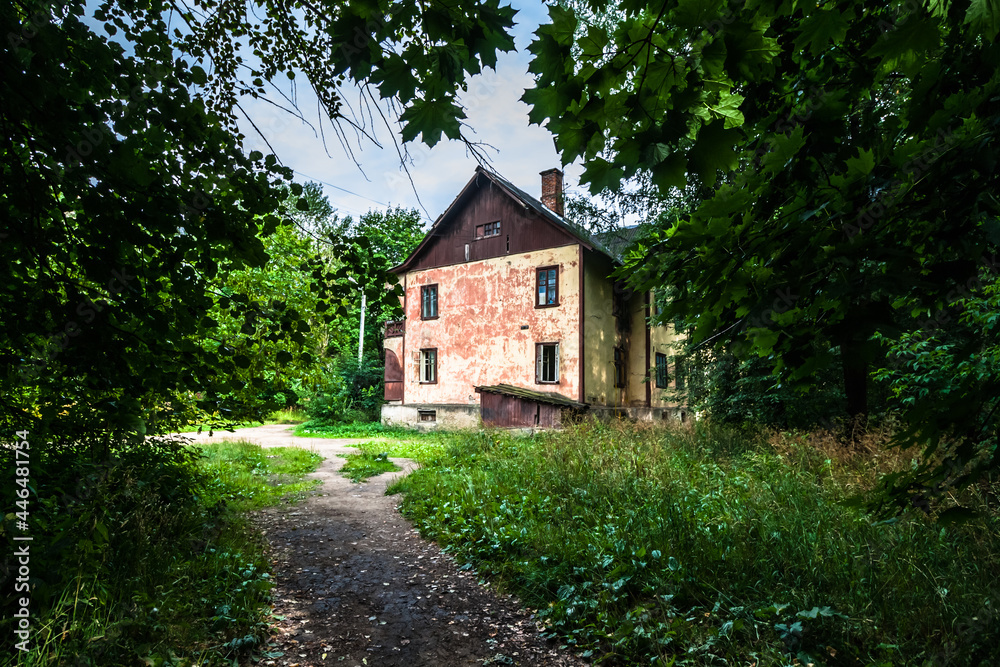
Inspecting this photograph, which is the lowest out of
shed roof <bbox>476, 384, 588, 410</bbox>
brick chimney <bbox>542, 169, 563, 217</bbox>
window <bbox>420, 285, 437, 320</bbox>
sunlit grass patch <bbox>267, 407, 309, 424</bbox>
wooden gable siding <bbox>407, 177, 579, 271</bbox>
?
sunlit grass patch <bbox>267, 407, 309, 424</bbox>

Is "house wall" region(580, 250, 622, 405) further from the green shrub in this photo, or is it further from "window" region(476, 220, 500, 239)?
the green shrub

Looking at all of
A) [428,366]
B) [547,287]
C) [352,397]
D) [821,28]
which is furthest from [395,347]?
[821,28]

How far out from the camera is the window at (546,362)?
18.5m

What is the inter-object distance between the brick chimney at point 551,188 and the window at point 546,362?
6423 mm

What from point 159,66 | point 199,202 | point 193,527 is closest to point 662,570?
point 199,202

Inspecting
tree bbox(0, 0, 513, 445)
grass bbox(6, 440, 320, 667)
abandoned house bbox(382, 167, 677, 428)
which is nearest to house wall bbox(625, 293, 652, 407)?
abandoned house bbox(382, 167, 677, 428)

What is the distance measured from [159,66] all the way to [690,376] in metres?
11.9

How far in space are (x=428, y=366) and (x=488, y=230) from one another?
6152 millimetres

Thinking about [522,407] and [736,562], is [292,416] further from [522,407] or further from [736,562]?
[736,562]

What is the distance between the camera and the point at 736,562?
12.8 feet

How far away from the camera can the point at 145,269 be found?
3.22m

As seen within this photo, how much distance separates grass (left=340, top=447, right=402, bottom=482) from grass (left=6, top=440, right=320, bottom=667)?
4029 millimetres

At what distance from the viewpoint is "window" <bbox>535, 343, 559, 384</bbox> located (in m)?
18.5

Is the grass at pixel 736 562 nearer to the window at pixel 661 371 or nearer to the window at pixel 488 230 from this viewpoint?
the window at pixel 488 230
